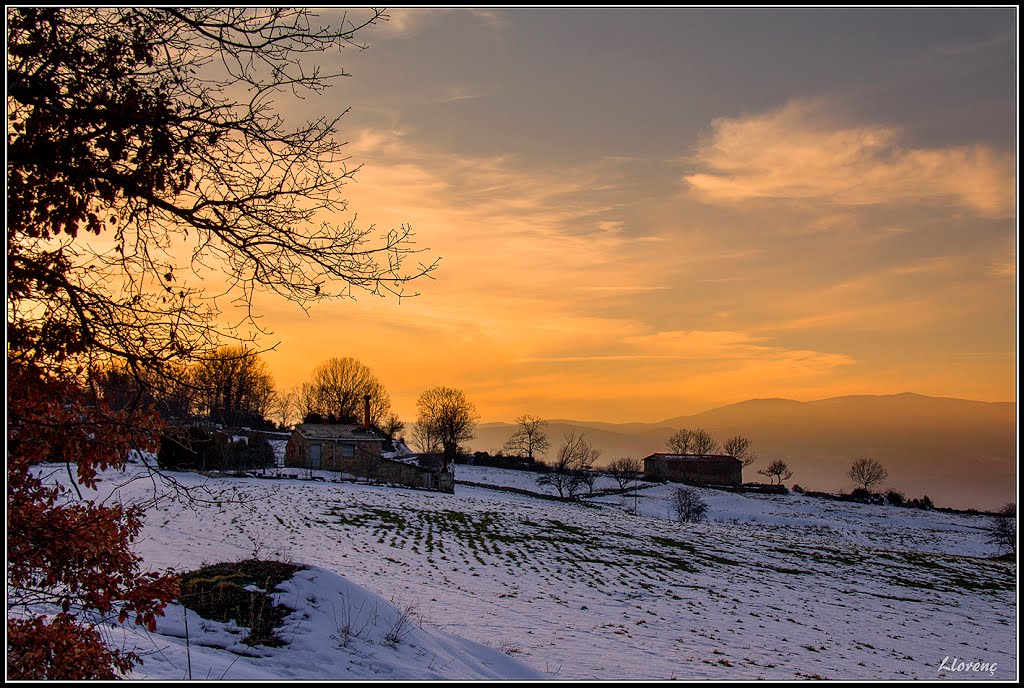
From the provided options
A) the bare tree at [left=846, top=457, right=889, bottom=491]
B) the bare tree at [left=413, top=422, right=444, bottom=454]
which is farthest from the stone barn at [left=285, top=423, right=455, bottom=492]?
the bare tree at [left=846, top=457, right=889, bottom=491]

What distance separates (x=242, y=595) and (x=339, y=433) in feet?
153

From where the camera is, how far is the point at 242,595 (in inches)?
423

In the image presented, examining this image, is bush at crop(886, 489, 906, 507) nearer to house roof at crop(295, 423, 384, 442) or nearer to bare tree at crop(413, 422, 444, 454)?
house roof at crop(295, 423, 384, 442)

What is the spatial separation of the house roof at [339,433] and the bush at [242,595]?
4387 cm

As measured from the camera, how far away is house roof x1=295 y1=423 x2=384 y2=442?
55.5 m

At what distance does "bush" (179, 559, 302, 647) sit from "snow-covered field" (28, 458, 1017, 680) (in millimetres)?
373

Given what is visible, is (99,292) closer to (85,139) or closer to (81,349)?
(81,349)

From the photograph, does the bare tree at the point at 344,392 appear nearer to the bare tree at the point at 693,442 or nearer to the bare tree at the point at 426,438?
the bare tree at the point at 426,438

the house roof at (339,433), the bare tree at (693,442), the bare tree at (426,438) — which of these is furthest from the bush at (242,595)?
the bare tree at (693,442)

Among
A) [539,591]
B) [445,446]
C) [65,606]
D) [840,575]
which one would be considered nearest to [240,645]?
[65,606]

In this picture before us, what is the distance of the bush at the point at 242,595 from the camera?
9.89 m

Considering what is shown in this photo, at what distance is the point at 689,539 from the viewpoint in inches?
1394

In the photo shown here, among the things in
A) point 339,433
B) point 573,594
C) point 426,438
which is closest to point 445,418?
point 426,438

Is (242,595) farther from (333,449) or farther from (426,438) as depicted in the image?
(426,438)
